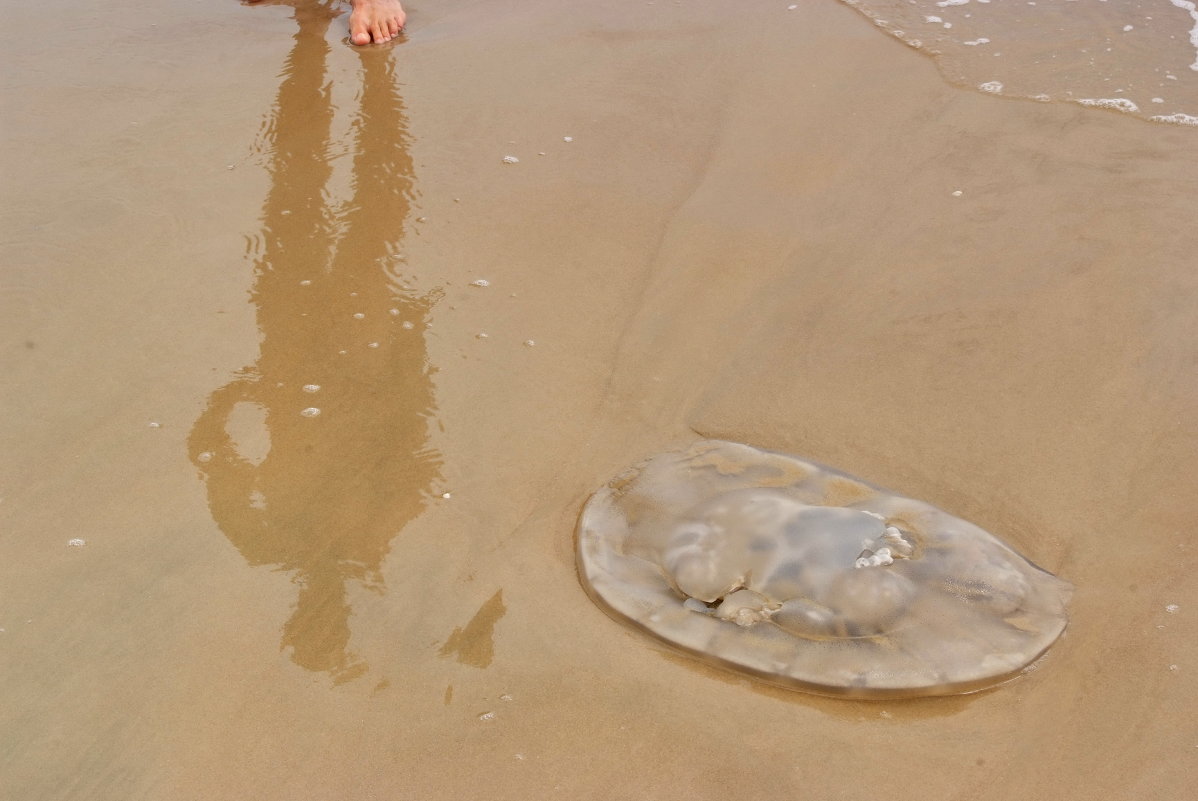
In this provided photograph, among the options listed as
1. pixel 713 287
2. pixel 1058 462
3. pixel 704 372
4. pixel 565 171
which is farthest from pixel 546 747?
pixel 565 171

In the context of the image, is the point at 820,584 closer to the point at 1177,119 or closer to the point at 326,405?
the point at 326,405

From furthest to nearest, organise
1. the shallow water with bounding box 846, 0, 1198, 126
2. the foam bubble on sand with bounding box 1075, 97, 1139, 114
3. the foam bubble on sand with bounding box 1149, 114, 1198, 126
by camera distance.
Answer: the shallow water with bounding box 846, 0, 1198, 126
the foam bubble on sand with bounding box 1075, 97, 1139, 114
the foam bubble on sand with bounding box 1149, 114, 1198, 126

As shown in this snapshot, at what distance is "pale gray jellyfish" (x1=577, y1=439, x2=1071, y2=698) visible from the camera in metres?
1.94

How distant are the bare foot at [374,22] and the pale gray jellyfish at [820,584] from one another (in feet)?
10.9

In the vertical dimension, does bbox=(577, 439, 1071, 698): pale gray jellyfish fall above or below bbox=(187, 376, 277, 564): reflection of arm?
above

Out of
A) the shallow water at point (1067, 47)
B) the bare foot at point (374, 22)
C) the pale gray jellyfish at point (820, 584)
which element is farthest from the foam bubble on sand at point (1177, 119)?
the bare foot at point (374, 22)

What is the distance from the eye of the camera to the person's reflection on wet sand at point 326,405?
7.41 ft

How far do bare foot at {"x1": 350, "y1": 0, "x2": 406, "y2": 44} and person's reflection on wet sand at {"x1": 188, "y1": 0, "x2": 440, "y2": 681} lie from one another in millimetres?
1162

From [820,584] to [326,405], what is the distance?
142cm

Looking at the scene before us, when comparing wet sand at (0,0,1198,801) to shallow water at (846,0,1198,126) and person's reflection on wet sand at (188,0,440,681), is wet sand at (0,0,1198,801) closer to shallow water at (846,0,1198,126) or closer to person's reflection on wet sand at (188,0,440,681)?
person's reflection on wet sand at (188,0,440,681)

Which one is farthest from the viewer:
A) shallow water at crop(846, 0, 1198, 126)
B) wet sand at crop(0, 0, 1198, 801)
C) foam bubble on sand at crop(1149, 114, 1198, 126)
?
shallow water at crop(846, 0, 1198, 126)

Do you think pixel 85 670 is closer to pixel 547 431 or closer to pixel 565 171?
pixel 547 431

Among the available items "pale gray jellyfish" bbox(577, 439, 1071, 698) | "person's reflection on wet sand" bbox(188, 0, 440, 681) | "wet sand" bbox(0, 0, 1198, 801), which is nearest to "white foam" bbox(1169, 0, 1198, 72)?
"wet sand" bbox(0, 0, 1198, 801)

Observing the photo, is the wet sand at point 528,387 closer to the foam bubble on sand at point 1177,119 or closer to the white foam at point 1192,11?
the foam bubble on sand at point 1177,119
